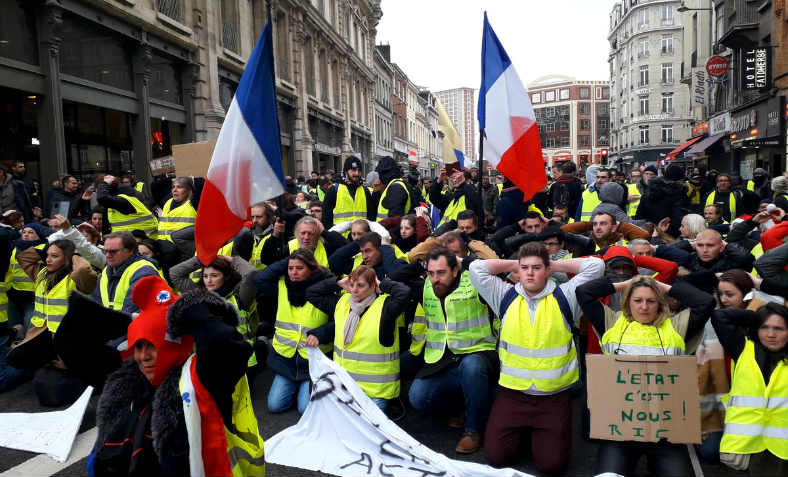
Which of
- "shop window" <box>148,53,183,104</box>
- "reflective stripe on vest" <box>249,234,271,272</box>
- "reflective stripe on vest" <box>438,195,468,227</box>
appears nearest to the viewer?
"reflective stripe on vest" <box>249,234,271,272</box>

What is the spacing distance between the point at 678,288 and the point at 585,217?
5.13 m

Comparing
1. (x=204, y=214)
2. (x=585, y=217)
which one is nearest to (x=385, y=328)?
(x=204, y=214)

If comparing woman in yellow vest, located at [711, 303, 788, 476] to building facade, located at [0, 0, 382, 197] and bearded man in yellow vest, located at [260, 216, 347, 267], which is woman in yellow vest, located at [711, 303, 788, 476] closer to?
bearded man in yellow vest, located at [260, 216, 347, 267]

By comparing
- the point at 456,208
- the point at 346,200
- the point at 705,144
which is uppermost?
the point at 705,144

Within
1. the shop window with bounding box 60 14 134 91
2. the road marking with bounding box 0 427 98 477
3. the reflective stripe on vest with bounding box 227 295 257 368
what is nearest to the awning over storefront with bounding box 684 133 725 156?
the shop window with bounding box 60 14 134 91

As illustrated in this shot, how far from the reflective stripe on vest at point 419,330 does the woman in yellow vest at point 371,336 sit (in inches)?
13.0

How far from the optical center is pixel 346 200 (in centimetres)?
957

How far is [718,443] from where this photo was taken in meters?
4.22

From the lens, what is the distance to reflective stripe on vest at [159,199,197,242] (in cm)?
779

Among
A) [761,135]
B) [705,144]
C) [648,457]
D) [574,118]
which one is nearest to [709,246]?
[648,457]

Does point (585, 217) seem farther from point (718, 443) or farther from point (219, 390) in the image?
point (219, 390)

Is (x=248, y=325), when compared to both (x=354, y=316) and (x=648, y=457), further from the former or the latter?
(x=648, y=457)

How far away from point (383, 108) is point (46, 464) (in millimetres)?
50631

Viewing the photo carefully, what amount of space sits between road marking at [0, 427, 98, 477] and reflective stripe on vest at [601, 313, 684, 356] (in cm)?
383
